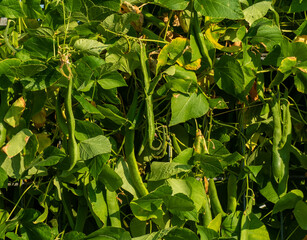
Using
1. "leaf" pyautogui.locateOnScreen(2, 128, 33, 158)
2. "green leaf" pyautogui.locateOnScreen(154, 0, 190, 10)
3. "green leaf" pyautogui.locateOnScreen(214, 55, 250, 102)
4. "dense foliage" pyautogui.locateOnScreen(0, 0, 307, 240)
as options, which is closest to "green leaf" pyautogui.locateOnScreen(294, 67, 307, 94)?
"dense foliage" pyautogui.locateOnScreen(0, 0, 307, 240)

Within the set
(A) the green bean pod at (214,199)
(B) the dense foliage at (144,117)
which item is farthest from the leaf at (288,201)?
(A) the green bean pod at (214,199)

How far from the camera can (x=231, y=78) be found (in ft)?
4.64

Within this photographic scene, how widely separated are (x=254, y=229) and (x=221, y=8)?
55 cm

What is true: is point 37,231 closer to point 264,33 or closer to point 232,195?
point 232,195

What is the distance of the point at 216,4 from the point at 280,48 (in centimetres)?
22

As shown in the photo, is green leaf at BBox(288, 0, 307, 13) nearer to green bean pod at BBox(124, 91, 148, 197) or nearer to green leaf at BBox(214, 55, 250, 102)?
green leaf at BBox(214, 55, 250, 102)

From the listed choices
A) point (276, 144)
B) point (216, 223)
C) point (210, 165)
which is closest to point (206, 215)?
point (216, 223)

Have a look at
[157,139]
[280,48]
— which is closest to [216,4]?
[280,48]

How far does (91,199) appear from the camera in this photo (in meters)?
1.35

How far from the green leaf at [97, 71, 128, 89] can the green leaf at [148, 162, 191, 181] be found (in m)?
0.21

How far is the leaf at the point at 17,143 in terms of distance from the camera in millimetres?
1277

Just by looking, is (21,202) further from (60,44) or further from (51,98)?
(60,44)

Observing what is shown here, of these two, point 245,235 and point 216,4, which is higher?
point 216,4

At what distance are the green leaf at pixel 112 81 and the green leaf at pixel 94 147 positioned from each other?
5.3 inches
